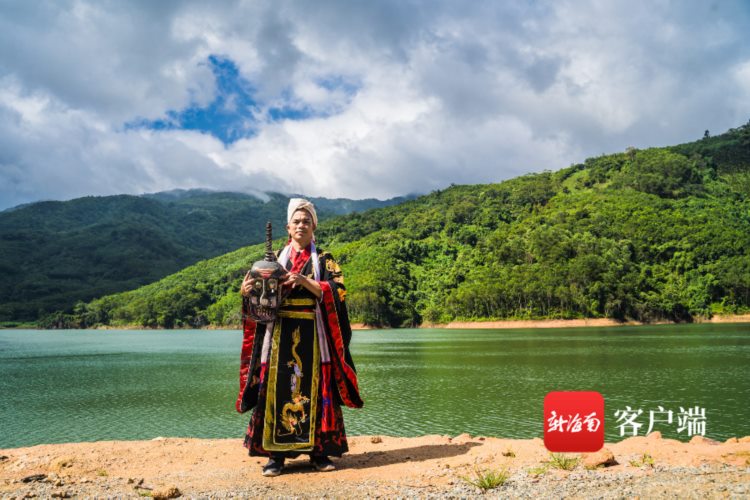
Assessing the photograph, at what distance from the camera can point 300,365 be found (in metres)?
6.41

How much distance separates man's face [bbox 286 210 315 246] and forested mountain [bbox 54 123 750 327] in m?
77.4

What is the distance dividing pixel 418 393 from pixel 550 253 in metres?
78.5

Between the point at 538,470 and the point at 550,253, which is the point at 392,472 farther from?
the point at 550,253

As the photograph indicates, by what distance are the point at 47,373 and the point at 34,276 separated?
6599 inches

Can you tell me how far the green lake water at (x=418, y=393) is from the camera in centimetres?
1347

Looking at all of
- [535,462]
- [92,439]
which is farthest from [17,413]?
[535,462]

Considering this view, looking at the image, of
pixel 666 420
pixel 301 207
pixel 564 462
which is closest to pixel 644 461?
pixel 564 462

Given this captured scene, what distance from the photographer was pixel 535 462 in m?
6.22

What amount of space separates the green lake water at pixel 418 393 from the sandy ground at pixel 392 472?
533cm

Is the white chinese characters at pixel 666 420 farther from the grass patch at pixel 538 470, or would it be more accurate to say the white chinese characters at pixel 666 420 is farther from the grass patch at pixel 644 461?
the grass patch at pixel 538 470

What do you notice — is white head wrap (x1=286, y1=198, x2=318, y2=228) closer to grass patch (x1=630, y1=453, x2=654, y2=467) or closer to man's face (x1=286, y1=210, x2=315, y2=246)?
man's face (x1=286, y1=210, x2=315, y2=246)

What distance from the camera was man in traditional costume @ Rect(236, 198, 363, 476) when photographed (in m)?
6.23

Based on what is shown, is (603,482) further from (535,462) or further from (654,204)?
(654,204)

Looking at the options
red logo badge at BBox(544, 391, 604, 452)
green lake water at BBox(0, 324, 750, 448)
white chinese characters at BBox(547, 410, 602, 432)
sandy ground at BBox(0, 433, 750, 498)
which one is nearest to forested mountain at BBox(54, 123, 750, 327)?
green lake water at BBox(0, 324, 750, 448)
